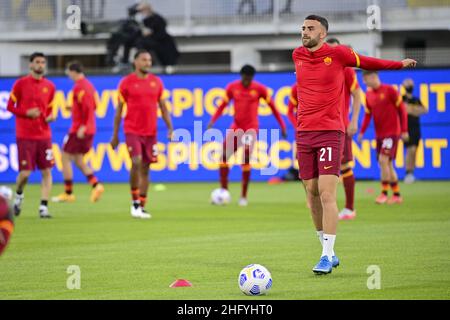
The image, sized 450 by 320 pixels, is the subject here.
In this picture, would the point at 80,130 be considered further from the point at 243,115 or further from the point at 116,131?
the point at 116,131

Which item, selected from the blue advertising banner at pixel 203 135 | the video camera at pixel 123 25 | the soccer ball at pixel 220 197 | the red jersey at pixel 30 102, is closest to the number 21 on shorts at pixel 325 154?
the red jersey at pixel 30 102

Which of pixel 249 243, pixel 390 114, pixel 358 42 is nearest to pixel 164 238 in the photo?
pixel 249 243

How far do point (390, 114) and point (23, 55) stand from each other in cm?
1652

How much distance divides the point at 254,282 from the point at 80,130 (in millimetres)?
13189

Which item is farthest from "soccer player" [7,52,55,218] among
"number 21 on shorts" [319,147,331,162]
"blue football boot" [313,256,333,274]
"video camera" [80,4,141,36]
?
"video camera" [80,4,141,36]

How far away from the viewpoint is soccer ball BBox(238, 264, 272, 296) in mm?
9820

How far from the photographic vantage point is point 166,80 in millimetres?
29250

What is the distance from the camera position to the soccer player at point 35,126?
1897 cm

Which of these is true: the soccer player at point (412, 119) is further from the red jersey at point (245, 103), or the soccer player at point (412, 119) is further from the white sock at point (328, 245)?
the white sock at point (328, 245)

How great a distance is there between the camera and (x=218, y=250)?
13.8m

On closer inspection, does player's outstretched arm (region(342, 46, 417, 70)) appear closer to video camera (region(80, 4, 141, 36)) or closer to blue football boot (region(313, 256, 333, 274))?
blue football boot (region(313, 256, 333, 274))

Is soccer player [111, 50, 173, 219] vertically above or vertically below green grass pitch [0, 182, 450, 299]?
above

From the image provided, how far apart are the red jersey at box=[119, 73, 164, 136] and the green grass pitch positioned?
1643mm

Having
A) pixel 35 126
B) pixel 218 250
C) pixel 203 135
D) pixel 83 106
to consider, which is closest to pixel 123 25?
pixel 203 135
